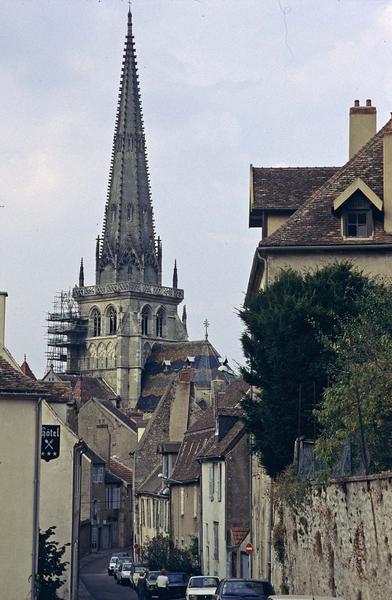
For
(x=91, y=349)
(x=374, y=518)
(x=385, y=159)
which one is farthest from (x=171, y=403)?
(x=91, y=349)

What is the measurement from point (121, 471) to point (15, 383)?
8308 centimetres

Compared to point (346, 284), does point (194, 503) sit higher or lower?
lower

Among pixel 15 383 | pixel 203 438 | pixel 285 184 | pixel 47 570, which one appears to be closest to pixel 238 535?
pixel 285 184

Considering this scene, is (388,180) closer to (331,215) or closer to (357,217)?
(357,217)

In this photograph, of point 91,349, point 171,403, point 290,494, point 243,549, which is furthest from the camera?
point 91,349

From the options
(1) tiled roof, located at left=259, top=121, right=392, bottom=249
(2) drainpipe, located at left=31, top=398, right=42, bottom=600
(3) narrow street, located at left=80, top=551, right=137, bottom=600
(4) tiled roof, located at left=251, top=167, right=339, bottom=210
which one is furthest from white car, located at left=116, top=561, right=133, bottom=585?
(2) drainpipe, located at left=31, top=398, right=42, bottom=600

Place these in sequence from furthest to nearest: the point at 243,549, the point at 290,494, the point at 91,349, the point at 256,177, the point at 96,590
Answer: the point at 91,349 < the point at 96,590 < the point at 243,549 < the point at 256,177 < the point at 290,494

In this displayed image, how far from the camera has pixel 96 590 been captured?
191 feet

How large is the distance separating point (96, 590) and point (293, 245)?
27512 mm

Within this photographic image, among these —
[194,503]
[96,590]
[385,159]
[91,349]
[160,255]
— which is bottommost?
[96,590]

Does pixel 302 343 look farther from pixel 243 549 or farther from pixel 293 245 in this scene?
pixel 243 549

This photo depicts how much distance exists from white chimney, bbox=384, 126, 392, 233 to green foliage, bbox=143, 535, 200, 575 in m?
24.3

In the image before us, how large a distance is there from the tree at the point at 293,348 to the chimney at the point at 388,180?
2.65 metres

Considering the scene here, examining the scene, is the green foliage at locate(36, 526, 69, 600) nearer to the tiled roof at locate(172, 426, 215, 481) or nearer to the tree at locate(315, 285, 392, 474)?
the tree at locate(315, 285, 392, 474)
